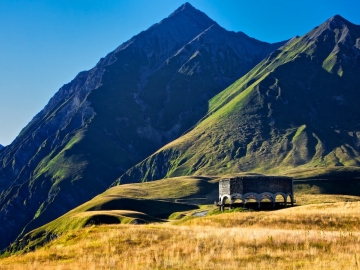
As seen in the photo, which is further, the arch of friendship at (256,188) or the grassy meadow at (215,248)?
the arch of friendship at (256,188)

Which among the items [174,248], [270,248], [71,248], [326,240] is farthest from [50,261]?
[326,240]

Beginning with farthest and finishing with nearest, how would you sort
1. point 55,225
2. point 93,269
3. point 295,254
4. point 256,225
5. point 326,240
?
point 55,225, point 256,225, point 326,240, point 295,254, point 93,269

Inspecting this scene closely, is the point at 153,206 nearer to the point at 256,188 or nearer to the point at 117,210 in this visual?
the point at 117,210

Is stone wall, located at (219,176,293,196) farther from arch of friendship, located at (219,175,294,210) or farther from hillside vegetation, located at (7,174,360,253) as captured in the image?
hillside vegetation, located at (7,174,360,253)

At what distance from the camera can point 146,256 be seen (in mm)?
26719

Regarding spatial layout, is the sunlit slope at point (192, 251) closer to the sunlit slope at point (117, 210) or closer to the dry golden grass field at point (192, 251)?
the dry golden grass field at point (192, 251)

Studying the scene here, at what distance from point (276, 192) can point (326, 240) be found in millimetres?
60573

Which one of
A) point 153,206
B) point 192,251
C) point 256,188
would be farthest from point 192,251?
point 153,206

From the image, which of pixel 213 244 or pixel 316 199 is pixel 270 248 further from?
pixel 316 199

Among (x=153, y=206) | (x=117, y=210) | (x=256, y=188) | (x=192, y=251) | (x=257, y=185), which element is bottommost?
(x=192, y=251)

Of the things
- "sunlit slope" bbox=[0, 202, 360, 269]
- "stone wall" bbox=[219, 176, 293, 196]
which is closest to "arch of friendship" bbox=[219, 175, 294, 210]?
"stone wall" bbox=[219, 176, 293, 196]

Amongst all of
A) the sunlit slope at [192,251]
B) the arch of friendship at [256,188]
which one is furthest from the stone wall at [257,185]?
the sunlit slope at [192,251]

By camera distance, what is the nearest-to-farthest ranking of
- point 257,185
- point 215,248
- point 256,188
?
point 215,248 → point 256,188 → point 257,185

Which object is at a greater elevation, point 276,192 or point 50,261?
point 276,192
